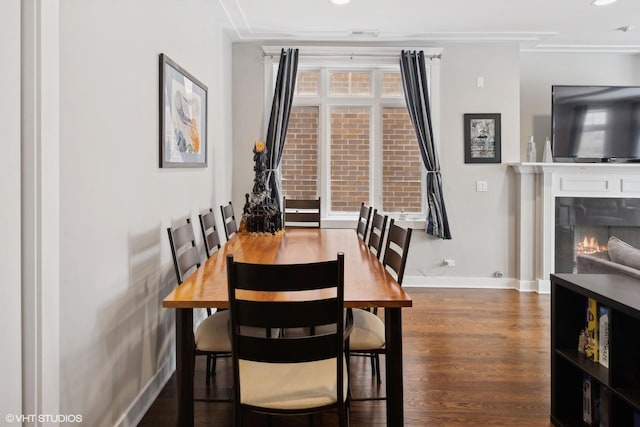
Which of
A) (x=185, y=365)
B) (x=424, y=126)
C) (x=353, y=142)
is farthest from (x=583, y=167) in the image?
(x=185, y=365)

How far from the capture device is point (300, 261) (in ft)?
7.63

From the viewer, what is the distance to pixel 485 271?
4695 mm

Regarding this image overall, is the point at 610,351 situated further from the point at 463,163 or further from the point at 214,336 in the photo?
the point at 463,163

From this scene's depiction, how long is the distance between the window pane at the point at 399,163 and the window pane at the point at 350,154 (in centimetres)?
20

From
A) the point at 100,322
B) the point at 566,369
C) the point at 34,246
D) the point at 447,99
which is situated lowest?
the point at 566,369

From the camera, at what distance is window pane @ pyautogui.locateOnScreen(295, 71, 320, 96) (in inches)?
187

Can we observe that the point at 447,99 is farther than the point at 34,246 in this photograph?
Yes

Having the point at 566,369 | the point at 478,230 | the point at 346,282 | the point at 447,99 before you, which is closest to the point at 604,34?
the point at 447,99

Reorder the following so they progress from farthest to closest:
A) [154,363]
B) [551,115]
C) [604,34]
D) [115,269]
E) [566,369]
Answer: [551,115]
[604,34]
[154,363]
[566,369]
[115,269]

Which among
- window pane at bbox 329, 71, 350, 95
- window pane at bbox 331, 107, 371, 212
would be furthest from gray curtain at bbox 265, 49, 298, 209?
→ window pane at bbox 331, 107, 371, 212

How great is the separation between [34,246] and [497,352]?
2811 millimetres

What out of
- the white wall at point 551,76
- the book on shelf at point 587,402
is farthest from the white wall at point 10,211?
the white wall at point 551,76

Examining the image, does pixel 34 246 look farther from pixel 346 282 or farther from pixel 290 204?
pixel 290 204

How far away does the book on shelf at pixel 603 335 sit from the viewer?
1798 mm
